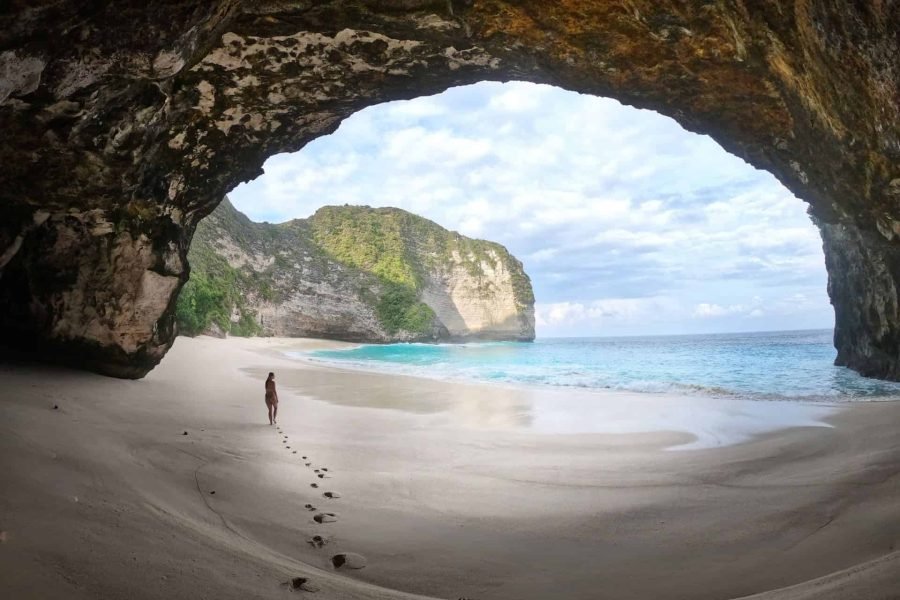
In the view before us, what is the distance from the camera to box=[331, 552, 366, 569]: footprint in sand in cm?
302

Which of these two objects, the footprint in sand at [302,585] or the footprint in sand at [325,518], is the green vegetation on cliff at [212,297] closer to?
the footprint in sand at [325,518]

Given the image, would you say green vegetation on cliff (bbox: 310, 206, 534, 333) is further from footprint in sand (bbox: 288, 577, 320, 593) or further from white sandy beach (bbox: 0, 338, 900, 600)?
footprint in sand (bbox: 288, 577, 320, 593)

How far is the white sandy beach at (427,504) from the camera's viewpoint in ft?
7.86

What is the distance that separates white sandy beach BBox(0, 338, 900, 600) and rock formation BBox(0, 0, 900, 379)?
1.52 m

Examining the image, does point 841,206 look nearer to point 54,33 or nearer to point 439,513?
point 439,513

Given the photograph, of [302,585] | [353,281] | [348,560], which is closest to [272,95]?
[348,560]

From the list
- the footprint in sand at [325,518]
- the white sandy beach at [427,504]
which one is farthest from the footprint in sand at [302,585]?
the footprint in sand at [325,518]

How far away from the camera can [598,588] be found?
291cm

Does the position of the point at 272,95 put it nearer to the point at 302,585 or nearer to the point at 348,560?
the point at 348,560

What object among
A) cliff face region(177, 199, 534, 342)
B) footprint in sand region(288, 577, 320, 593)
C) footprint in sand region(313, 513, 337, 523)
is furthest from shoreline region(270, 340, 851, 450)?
cliff face region(177, 199, 534, 342)

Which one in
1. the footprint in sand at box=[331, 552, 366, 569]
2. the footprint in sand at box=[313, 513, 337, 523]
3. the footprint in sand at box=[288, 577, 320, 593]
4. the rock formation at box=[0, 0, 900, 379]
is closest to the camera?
the footprint in sand at box=[288, 577, 320, 593]

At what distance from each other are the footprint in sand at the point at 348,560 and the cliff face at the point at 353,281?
3149 cm

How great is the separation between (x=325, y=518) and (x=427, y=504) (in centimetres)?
101

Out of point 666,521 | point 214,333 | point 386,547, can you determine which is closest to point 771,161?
point 666,521
